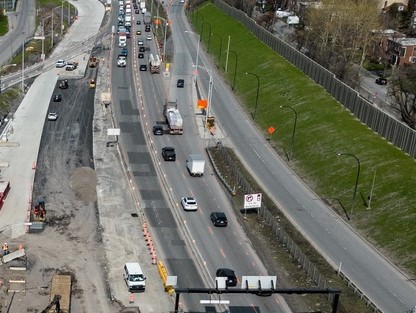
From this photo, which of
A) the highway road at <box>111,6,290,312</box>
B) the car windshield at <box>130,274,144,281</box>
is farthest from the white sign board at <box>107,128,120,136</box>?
the car windshield at <box>130,274,144,281</box>

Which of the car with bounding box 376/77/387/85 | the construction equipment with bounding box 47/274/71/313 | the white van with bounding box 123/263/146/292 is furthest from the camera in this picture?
the car with bounding box 376/77/387/85

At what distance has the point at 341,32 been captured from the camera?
144125mm

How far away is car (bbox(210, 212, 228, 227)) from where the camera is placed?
78.8 meters

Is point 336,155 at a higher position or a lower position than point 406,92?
lower

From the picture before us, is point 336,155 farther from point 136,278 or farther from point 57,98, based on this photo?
point 57,98

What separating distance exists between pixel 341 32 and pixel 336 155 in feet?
172

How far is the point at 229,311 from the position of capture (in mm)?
61438

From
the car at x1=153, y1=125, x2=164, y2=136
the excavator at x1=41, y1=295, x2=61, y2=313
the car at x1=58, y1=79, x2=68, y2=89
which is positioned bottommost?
the car at x1=58, y1=79, x2=68, y2=89

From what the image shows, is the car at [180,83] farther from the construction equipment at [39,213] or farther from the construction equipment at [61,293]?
the construction equipment at [61,293]

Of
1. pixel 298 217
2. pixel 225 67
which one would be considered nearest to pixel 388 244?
pixel 298 217

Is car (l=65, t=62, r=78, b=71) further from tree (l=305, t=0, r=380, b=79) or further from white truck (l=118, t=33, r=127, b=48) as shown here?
tree (l=305, t=0, r=380, b=79)

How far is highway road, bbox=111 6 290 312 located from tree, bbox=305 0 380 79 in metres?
27.4

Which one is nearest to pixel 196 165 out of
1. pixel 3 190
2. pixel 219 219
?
pixel 219 219

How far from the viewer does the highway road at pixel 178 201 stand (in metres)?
68.8
